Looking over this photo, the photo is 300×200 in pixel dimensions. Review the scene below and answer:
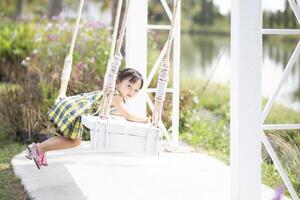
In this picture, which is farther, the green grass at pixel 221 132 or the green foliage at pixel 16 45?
the green foliage at pixel 16 45

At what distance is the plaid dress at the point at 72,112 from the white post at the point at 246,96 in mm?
1403

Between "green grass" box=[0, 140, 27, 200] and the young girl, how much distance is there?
0.26 meters

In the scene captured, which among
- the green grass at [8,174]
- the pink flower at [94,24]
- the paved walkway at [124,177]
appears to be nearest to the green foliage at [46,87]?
the green grass at [8,174]

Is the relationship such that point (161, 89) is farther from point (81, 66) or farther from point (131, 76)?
point (81, 66)

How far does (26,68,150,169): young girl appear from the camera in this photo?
17.0 ft

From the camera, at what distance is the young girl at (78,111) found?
5184 mm

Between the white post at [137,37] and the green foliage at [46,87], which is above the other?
the white post at [137,37]

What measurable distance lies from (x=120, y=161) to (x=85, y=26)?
6071 mm

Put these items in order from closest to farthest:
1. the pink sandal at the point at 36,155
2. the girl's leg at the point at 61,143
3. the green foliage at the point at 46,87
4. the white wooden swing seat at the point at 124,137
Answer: the white wooden swing seat at the point at 124,137, the girl's leg at the point at 61,143, the pink sandal at the point at 36,155, the green foliage at the point at 46,87

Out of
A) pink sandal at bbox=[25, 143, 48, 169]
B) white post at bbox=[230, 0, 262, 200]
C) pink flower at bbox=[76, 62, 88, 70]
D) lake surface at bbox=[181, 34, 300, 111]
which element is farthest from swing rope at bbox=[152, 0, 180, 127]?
lake surface at bbox=[181, 34, 300, 111]

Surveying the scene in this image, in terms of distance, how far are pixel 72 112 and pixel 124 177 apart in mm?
671

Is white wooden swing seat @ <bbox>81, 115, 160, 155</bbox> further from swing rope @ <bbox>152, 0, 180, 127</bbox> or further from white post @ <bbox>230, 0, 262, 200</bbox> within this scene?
white post @ <bbox>230, 0, 262, 200</bbox>

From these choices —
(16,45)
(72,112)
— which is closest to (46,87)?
(72,112)

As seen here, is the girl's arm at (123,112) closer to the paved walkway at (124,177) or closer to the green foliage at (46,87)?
the paved walkway at (124,177)
